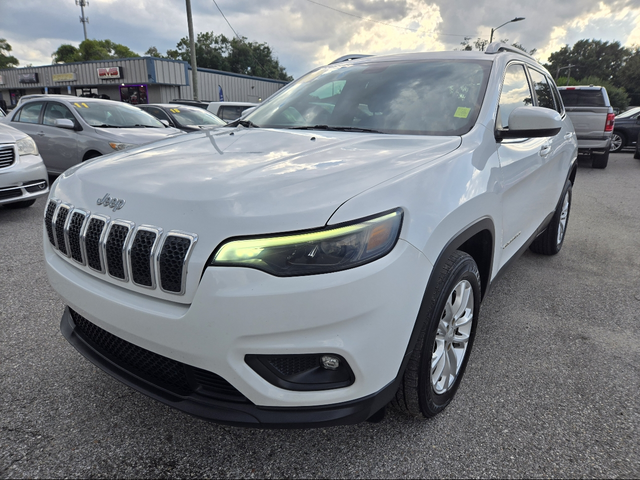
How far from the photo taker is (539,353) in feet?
8.61

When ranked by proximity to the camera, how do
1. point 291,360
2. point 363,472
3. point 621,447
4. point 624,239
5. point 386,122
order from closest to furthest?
1. point 291,360
2. point 363,472
3. point 621,447
4. point 386,122
5. point 624,239

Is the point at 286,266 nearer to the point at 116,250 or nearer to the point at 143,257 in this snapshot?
the point at 143,257

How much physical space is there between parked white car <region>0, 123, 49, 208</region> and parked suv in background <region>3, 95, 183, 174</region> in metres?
1.10

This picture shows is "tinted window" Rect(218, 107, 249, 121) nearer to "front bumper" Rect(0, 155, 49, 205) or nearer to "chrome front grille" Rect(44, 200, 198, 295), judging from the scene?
"front bumper" Rect(0, 155, 49, 205)

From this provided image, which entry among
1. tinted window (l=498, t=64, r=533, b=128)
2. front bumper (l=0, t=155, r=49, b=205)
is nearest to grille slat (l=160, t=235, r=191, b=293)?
tinted window (l=498, t=64, r=533, b=128)

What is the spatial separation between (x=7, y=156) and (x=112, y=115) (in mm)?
2326

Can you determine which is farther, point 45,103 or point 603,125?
point 603,125

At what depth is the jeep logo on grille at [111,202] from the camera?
1.63 meters

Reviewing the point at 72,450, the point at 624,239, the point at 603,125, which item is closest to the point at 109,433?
the point at 72,450

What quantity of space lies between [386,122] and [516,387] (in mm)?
1553

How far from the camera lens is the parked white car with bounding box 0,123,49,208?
16.9ft

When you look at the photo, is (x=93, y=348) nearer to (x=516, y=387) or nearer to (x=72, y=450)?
(x=72, y=450)

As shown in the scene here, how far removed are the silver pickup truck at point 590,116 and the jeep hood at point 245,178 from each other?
9.92 meters

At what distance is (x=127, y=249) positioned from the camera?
1.53 meters
